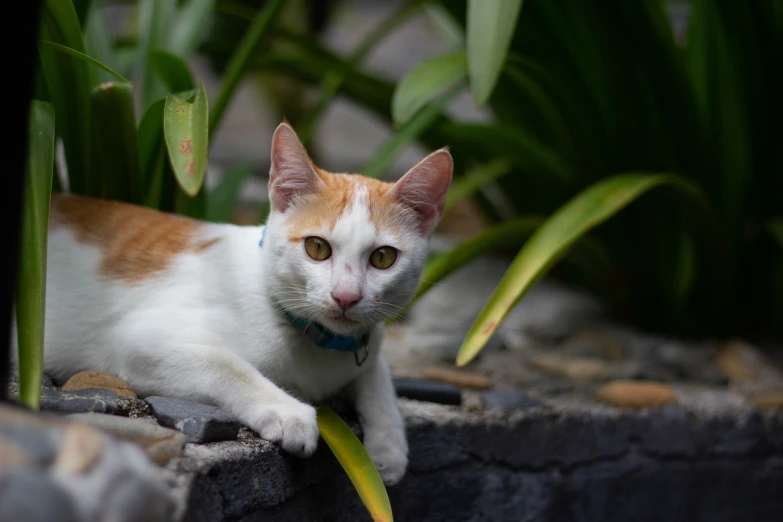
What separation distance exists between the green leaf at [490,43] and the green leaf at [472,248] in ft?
1.21

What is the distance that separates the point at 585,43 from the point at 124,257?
1226mm

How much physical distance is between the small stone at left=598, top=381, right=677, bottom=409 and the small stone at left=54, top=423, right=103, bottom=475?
1158mm

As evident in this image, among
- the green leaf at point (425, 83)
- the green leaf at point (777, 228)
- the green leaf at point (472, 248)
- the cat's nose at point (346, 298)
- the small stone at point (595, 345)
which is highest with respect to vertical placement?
the green leaf at point (425, 83)

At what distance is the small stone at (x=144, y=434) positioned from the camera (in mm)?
943

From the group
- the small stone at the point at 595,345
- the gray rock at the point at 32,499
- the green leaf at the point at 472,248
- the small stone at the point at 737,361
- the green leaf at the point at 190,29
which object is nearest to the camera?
the gray rock at the point at 32,499

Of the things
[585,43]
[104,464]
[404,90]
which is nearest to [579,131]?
[585,43]

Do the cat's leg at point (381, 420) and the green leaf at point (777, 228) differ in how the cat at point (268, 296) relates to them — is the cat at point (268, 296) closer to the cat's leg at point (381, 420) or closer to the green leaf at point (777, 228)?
the cat's leg at point (381, 420)

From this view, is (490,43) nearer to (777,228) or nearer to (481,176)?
(481,176)

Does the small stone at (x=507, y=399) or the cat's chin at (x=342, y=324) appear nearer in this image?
the cat's chin at (x=342, y=324)

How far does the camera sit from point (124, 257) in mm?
1317

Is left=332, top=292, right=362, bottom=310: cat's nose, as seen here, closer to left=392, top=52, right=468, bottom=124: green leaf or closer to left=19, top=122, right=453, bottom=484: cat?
left=19, top=122, right=453, bottom=484: cat

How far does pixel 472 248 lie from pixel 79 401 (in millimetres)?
926

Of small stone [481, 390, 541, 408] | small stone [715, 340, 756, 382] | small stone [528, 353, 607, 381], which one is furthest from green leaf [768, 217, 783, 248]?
small stone [481, 390, 541, 408]

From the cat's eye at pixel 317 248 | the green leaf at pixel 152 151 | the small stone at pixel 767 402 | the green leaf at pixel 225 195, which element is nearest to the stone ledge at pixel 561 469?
the small stone at pixel 767 402
